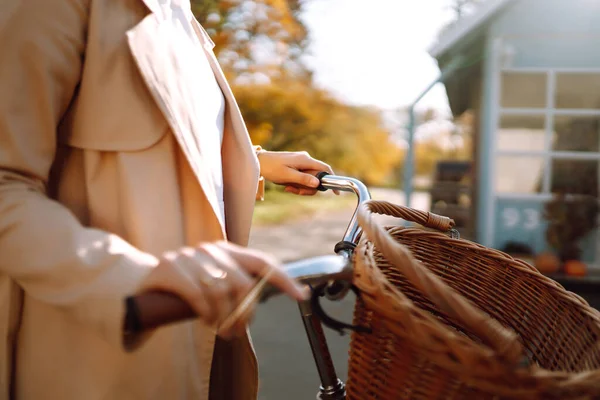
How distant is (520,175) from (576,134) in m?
1.06

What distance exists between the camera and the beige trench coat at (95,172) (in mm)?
727

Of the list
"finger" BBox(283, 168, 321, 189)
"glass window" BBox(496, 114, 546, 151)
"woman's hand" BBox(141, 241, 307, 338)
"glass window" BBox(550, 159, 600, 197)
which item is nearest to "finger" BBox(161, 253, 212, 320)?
"woman's hand" BBox(141, 241, 307, 338)

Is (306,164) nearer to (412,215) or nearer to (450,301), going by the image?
(412,215)

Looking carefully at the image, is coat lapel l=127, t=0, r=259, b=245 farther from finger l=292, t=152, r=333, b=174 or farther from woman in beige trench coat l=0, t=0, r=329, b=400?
finger l=292, t=152, r=333, b=174

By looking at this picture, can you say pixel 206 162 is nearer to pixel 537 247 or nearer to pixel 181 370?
pixel 181 370

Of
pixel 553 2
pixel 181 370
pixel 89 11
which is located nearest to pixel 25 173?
pixel 89 11

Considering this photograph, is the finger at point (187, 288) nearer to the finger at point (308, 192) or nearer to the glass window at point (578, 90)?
the finger at point (308, 192)

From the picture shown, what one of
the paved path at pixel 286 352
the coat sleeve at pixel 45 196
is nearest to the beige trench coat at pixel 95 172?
the coat sleeve at pixel 45 196

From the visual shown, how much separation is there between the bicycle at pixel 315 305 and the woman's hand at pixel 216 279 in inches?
0.6

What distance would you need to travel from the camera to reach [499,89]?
26.4 feet

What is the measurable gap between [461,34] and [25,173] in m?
8.06

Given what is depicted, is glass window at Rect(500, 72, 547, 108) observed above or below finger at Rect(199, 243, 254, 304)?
above

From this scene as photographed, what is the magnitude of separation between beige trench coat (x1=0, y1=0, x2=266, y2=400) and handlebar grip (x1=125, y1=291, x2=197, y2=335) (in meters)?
0.13

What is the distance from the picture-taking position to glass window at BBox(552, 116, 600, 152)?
8008 millimetres
